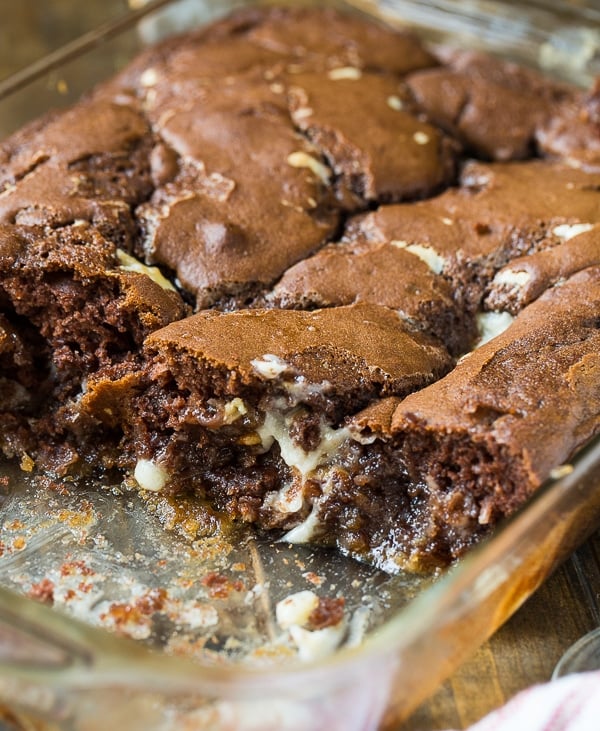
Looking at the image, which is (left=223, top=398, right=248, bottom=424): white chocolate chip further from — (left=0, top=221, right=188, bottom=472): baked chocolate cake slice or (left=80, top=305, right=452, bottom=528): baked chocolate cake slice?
(left=0, top=221, right=188, bottom=472): baked chocolate cake slice

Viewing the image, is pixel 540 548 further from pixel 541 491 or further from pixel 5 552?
pixel 5 552

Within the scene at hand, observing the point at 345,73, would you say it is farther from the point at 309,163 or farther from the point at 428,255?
the point at 428,255

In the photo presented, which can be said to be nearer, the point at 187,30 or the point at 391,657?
the point at 391,657

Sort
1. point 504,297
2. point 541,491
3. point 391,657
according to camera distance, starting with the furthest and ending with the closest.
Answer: point 504,297 → point 541,491 → point 391,657

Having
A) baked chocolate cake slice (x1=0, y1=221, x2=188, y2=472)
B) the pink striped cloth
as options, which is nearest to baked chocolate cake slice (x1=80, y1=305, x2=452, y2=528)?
baked chocolate cake slice (x1=0, y1=221, x2=188, y2=472)

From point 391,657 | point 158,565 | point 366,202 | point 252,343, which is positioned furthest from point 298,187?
point 391,657

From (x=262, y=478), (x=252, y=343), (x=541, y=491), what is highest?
(x=252, y=343)

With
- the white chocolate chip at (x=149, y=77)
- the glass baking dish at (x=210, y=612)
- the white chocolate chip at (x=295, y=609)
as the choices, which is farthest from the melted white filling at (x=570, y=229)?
the white chocolate chip at (x=149, y=77)

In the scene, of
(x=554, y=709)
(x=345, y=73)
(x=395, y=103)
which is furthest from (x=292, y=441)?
(x=345, y=73)
